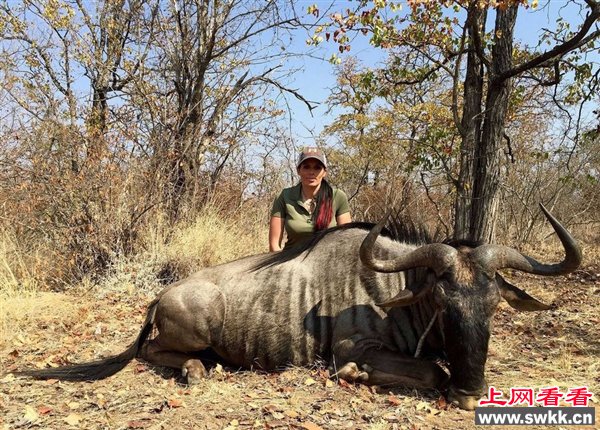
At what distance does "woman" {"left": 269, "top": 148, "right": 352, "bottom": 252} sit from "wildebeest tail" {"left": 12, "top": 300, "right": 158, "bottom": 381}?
1.48m

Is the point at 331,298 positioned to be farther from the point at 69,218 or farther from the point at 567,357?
the point at 69,218

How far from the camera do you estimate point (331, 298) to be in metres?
4.02

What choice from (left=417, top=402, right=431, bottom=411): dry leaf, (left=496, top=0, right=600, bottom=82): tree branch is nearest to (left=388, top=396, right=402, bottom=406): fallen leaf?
(left=417, top=402, right=431, bottom=411): dry leaf

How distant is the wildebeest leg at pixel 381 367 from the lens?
3.46 metres

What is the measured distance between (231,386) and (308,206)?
6.44 ft

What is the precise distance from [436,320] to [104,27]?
1094 cm

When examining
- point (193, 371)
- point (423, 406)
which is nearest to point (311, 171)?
point (193, 371)

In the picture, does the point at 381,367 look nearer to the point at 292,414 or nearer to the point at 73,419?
the point at 292,414

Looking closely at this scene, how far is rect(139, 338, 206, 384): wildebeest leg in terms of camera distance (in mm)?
3938

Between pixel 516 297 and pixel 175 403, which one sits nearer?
pixel 175 403

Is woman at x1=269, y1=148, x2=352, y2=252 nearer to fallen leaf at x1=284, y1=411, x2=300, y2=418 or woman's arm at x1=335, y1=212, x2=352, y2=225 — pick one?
woman's arm at x1=335, y1=212, x2=352, y2=225

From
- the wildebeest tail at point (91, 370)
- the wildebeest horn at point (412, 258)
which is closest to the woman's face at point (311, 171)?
the wildebeest horn at point (412, 258)

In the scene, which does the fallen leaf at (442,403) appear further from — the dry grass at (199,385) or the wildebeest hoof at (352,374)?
the wildebeest hoof at (352,374)

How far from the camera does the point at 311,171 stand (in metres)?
4.84
